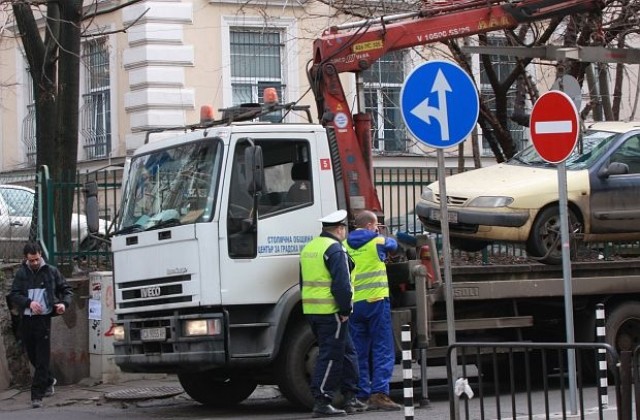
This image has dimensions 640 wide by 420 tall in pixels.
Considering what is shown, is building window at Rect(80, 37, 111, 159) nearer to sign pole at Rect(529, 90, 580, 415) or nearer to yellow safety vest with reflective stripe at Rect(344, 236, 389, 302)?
yellow safety vest with reflective stripe at Rect(344, 236, 389, 302)

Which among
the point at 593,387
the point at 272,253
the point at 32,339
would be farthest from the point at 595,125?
the point at 32,339

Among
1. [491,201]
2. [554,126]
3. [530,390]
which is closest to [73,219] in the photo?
[491,201]

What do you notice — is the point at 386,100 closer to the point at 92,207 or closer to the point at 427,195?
the point at 427,195

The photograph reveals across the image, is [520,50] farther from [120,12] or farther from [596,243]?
[120,12]

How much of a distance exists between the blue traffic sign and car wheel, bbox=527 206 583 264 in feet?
13.6

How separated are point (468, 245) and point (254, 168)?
3537 millimetres

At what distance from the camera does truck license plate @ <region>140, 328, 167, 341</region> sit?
12.4m

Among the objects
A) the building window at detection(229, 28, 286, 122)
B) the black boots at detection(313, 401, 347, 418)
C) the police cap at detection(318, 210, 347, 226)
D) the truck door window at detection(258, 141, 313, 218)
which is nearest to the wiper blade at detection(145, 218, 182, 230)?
the truck door window at detection(258, 141, 313, 218)

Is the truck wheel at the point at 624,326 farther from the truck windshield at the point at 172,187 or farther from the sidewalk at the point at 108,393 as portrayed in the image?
the truck windshield at the point at 172,187

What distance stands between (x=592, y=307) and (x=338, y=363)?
11.6ft

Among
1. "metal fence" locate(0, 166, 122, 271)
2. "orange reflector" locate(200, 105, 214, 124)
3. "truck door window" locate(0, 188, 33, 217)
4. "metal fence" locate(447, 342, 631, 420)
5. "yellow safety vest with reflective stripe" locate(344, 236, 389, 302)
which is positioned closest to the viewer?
"metal fence" locate(447, 342, 631, 420)

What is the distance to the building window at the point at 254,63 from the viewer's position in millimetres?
25297

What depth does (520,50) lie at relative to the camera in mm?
11594

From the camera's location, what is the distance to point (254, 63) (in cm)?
2548
